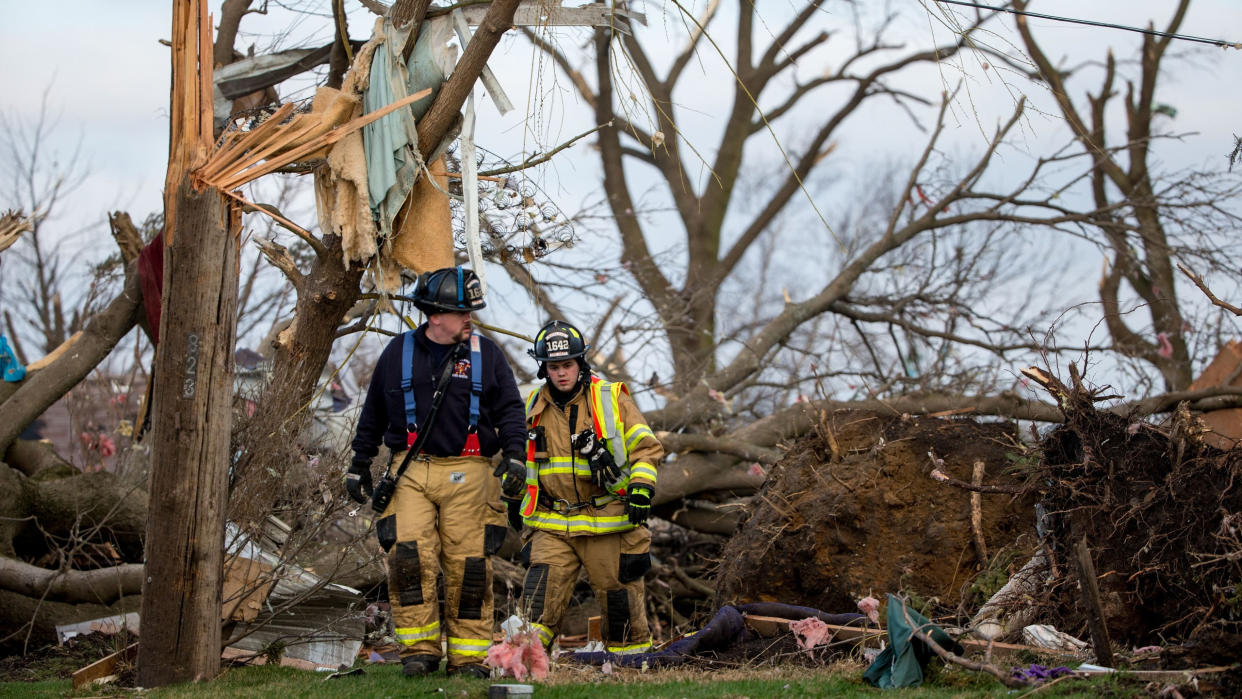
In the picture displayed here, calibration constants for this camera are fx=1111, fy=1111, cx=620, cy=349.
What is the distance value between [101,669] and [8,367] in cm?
488

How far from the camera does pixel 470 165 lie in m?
6.60

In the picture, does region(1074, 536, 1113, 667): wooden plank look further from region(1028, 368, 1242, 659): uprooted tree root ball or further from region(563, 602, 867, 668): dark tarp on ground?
region(563, 602, 867, 668): dark tarp on ground

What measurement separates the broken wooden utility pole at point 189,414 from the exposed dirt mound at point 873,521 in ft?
12.8

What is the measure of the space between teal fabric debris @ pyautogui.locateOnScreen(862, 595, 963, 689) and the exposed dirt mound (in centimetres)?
226

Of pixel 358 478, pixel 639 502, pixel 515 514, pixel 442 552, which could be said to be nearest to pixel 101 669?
pixel 358 478

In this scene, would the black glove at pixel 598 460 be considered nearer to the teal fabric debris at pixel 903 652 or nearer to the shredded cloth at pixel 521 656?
the shredded cloth at pixel 521 656

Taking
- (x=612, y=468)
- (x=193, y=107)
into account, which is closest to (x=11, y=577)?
(x=193, y=107)

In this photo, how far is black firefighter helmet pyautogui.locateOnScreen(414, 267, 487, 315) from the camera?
5.95 metres

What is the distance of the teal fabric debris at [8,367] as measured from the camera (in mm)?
9609

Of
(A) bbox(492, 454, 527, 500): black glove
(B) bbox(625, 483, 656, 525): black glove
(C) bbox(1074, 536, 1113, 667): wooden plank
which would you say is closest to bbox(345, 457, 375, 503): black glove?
(A) bbox(492, 454, 527, 500): black glove

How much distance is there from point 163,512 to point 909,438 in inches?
207

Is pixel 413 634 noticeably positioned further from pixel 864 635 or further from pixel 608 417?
pixel 864 635

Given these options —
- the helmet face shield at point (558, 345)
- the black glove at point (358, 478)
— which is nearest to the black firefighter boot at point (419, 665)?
the black glove at point (358, 478)

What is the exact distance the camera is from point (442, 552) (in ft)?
19.6
